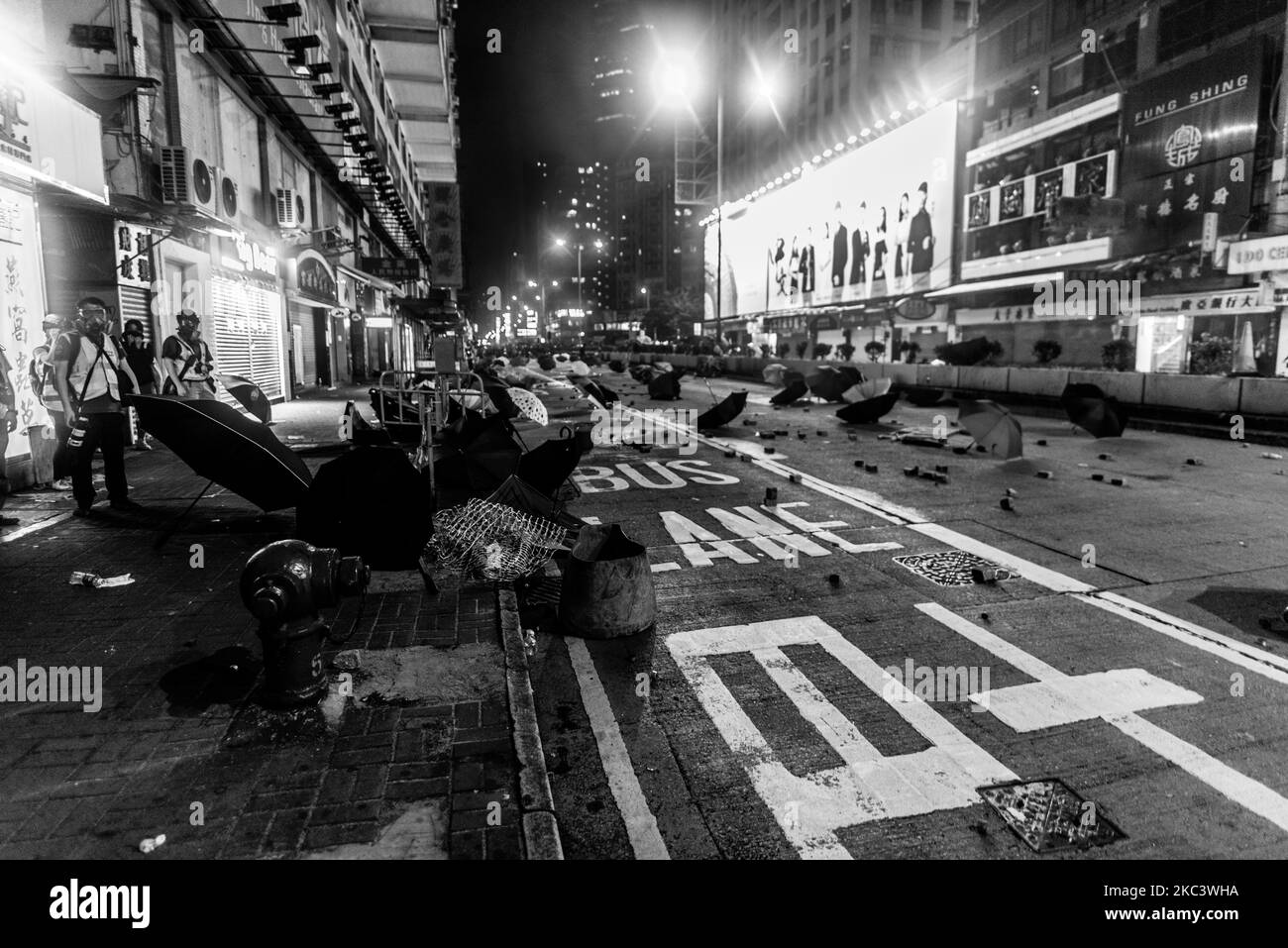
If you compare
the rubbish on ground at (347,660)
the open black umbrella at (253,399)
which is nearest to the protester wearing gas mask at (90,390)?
the open black umbrella at (253,399)

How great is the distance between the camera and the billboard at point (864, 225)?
44.6m

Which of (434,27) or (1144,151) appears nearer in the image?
(1144,151)

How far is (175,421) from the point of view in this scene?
5.62 m

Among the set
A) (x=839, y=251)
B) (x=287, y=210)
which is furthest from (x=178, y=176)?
(x=839, y=251)

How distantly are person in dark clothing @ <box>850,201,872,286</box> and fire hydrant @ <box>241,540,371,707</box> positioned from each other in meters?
52.0

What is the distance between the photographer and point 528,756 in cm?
342

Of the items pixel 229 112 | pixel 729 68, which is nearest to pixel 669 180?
pixel 729 68

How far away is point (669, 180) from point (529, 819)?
618 ft

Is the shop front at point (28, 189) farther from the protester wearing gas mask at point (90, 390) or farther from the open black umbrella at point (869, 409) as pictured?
the open black umbrella at point (869, 409)

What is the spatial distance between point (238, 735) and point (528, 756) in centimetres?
139

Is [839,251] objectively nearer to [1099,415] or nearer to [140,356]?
[1099,415]
